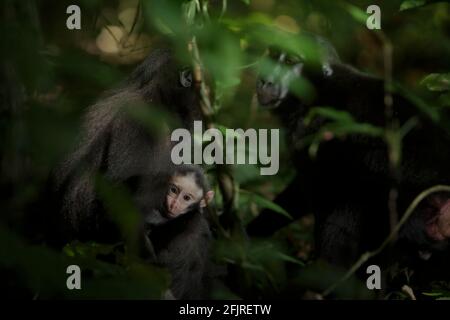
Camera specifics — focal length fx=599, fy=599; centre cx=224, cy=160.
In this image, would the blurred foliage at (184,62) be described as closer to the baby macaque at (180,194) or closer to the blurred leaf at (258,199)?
the blurred leaf at (258,199)

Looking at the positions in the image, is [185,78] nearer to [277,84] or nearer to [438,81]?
[277,84]

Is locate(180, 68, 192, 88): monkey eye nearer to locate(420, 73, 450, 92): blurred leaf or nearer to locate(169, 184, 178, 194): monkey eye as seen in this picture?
locate(169, 184, 178, 194): monkey eye

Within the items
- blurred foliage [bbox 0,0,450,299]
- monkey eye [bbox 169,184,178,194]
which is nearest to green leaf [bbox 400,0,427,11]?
blurred foliage [bbox 0,0,450,299]

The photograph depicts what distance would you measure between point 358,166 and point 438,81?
57 cm

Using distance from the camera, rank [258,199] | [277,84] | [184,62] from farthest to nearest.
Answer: [277,84] → [258,199] → [184,62]

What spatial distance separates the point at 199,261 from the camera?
88.4 inches

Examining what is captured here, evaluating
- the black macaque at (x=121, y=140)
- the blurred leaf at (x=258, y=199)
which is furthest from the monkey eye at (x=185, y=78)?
the blurred leaf at (x=258, y=199)

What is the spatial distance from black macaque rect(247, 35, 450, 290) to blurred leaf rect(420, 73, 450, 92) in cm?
32

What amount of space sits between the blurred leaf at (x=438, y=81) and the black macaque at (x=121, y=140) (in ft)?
2.74

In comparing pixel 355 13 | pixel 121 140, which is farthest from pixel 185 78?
pixel 355 13

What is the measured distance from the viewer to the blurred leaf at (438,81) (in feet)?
6.87

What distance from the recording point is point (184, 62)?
1.12 m
